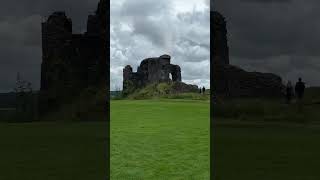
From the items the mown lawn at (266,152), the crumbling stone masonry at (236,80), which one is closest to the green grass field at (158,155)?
the mown lawn at (266,152)

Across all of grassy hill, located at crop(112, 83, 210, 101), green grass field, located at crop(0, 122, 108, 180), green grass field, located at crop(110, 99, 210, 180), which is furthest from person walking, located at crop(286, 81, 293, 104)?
grassy hill, located at crop(112, 83, 210, 101)

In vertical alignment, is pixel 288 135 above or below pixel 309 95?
below

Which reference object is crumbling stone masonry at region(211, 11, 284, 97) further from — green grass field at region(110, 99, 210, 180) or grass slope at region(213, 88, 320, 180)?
green grass field at region(110, 99, 210, 180)

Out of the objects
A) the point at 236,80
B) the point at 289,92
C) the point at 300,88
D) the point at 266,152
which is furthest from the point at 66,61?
the point at 266,152

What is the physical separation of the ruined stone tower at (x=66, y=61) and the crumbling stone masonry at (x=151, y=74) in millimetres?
40650

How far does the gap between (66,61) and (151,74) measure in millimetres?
44293

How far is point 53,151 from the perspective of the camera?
10477mm

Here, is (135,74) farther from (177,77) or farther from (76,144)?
(76,144)

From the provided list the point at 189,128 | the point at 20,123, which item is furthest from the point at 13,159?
the point at 189,128

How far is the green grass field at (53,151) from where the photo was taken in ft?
28.4

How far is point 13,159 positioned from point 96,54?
325 inches

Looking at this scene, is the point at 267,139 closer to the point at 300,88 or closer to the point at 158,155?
the point at 300,88

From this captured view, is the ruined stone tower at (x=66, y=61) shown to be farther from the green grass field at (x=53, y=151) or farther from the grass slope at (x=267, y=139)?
the grass slope at (x=267, y=139)

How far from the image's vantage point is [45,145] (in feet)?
36.8
